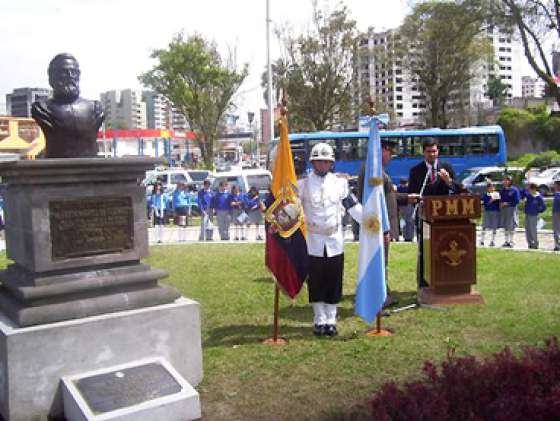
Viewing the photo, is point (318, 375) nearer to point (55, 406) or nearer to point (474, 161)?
point (55, 406)

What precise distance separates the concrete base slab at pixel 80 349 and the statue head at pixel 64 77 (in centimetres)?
193

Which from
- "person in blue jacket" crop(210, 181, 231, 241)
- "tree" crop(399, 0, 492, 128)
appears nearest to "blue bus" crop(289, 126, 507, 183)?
"tree" crop(399, 0, 492, 128)

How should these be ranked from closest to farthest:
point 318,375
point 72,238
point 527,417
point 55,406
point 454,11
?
point 527,417 < point 55,406 < point 72,238 < point 318,375 < point 454,11

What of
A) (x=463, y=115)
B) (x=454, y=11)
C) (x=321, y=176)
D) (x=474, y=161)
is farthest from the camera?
(x=463, y=115)

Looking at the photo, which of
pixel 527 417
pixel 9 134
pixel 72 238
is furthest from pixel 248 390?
pixel 9 134

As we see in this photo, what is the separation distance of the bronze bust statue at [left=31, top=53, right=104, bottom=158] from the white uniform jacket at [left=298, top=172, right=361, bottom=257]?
7.30 ft

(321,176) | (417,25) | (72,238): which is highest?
(417,25)

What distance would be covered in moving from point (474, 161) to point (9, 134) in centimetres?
3058

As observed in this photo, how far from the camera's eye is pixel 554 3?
2506 centimetres

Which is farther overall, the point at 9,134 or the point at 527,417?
the point at 9,134

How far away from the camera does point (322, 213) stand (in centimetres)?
631

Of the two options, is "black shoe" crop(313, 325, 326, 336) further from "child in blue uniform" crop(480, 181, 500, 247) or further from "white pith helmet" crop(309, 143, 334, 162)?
"child in blue uniform" crop(480, 181, 500, 247)

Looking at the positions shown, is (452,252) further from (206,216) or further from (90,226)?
(206,216)

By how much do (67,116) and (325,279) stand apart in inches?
116
